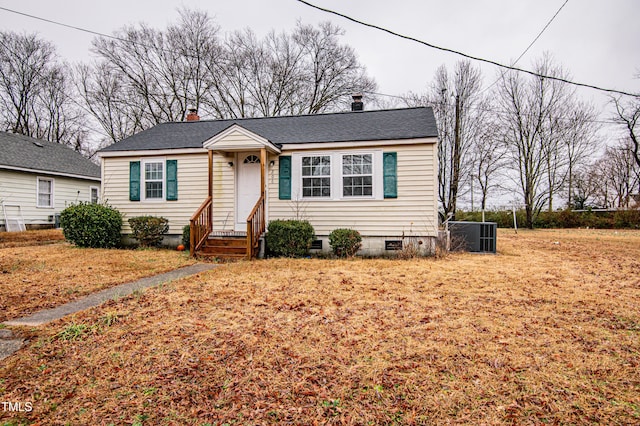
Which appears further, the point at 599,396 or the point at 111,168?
the point at 111,168

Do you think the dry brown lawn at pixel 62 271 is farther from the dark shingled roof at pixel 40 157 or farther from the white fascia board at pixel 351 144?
the dark shingled roof at pixel 40 157

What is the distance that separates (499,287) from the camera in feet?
17.0

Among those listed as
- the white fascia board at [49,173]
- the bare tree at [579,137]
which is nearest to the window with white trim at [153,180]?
the white fascia board at [49,173]

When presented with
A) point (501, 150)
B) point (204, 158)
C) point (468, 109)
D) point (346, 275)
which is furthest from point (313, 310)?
point (501, 150)

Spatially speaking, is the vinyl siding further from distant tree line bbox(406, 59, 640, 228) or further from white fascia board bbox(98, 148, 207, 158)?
distant tree line bbox(406, 59, 640, 228)

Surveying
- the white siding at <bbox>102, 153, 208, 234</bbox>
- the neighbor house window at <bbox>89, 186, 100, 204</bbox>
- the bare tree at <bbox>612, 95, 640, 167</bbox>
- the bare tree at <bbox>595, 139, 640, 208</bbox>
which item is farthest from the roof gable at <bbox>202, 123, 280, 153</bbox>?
the bare tree at <bbox>595, 139, 640, 208</bbox>

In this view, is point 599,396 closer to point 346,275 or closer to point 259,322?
point 259,322

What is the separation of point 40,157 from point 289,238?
1510 centimetres

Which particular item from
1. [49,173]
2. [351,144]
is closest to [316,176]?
[351,144]

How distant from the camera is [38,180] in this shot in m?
15.1

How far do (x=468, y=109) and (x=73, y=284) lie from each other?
1679 centimetres

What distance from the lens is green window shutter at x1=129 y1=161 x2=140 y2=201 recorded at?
10266mm

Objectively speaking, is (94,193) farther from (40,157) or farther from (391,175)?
(391,175)

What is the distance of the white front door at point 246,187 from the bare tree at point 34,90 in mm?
21023
